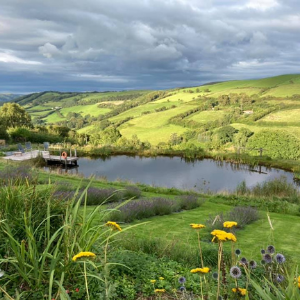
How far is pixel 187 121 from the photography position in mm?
61844

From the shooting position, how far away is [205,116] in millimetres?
64688

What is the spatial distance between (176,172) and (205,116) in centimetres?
4332

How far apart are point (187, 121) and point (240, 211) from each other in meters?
55.4

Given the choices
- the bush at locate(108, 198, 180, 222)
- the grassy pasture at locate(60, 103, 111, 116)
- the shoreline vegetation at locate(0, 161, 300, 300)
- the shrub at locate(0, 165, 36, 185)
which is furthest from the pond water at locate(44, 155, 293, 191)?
the grassy pasture at locate(60, 103, 111, 116)

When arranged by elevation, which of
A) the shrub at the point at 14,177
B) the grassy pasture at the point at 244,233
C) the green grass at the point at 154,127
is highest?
the shrub at the point at 14,177

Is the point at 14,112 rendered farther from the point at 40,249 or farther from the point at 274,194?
the point at 40,249

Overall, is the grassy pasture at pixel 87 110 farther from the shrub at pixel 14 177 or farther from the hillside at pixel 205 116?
the shrub at pixel 14 177

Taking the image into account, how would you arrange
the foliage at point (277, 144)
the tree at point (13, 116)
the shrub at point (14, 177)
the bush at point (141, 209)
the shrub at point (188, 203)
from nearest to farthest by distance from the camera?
the shrub at point (14, 177), the bush at point (141, 209), the shrub at point (188, 203), the foliage at point (277, 144), the tree at point (13, 116)

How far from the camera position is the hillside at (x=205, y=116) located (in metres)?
48.6

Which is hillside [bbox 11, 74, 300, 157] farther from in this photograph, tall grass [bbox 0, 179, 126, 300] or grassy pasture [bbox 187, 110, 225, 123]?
tall grass [bbox 0, 179, 126, 300]

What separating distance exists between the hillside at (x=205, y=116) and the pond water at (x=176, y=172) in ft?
27.0

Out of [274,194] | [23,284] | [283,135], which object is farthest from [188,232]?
[283,135]

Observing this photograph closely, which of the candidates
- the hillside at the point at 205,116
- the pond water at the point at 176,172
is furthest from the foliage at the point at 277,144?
the pond water at the point at 176,172

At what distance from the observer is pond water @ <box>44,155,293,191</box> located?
2022cm
